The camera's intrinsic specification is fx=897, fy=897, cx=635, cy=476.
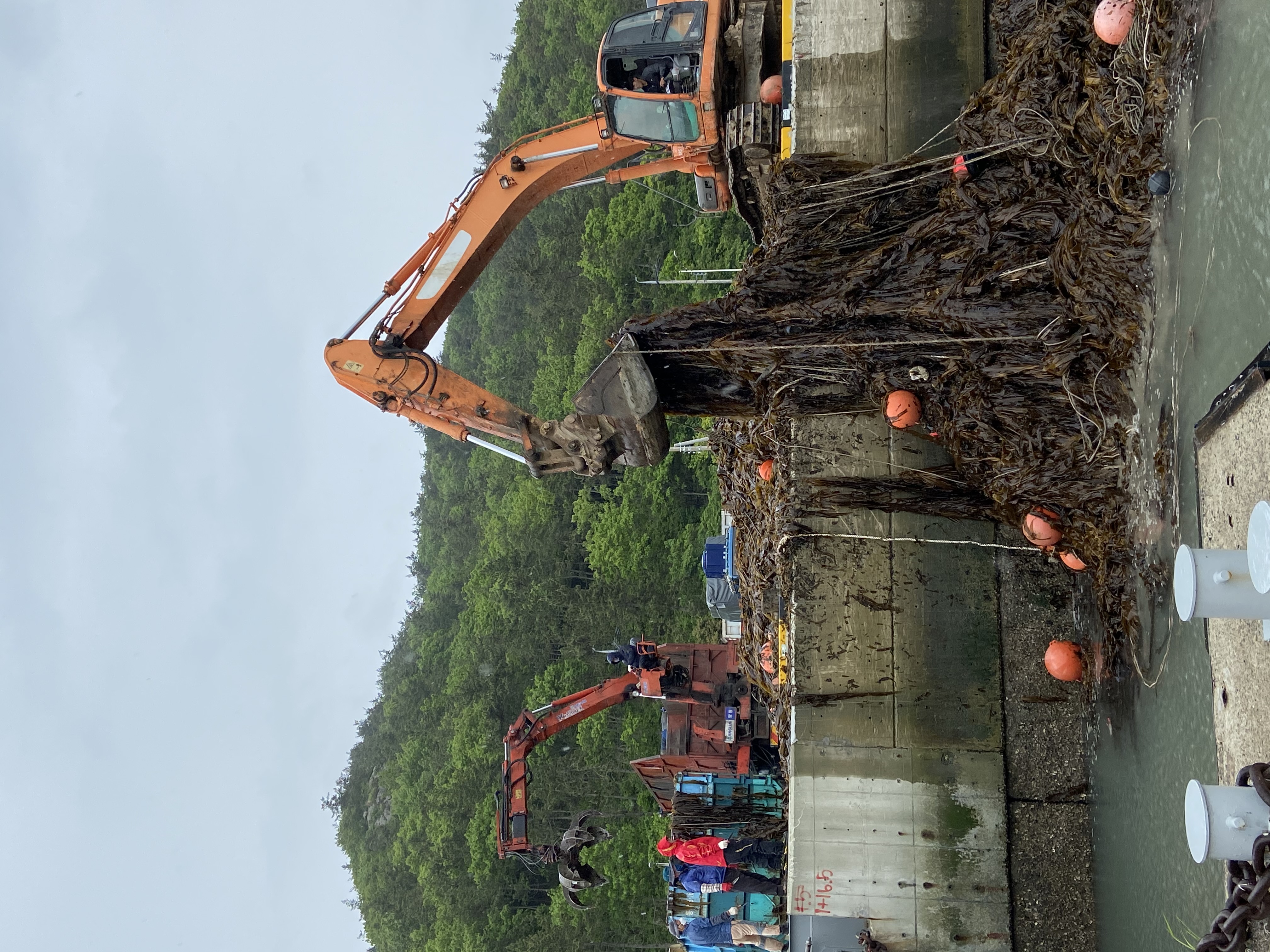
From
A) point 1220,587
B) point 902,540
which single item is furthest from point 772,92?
point 1220,587

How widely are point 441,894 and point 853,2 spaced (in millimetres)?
34382

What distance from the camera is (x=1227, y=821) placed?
10.8ft

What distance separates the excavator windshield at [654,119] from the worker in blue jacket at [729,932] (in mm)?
10561

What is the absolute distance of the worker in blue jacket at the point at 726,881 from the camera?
12828mm

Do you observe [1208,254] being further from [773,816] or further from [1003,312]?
[773,816]

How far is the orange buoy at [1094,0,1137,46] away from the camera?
5.46 meters

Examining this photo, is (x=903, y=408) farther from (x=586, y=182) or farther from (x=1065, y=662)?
(x=586, y=182)

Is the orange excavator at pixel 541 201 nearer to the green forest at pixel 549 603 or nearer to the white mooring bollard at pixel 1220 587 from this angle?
the white mooring bollard at pixel 1220 587

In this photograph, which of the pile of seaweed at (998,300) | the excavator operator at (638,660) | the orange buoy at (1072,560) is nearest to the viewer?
the pile of seaweed at (998,300)

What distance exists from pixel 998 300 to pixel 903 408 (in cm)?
111

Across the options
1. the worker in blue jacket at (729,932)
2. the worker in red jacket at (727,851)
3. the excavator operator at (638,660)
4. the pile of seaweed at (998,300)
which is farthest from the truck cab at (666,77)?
the worker in blue jacket at (729,932)

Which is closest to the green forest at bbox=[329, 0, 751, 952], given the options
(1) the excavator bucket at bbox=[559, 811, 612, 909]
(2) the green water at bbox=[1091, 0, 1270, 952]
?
(1) the excavator bucket at bbox=[559, 811, 612, 909]

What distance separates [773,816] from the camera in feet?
45.4

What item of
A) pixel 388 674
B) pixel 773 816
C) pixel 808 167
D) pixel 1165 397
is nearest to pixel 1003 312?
pixel 1165 397
